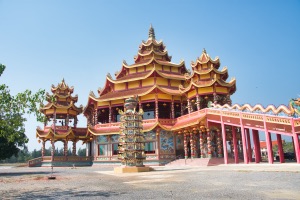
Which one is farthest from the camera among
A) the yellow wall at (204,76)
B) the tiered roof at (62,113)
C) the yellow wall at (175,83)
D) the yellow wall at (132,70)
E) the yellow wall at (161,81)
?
the yellow wall at (132,70)

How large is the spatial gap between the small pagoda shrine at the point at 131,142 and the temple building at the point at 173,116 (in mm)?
2573

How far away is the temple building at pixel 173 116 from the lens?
68.7ft

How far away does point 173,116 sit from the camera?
105 ft

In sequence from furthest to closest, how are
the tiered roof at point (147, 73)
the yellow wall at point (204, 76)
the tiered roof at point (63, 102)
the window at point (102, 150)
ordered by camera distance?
the tiered roof at point (63, 102) → the tiered roof at point (147, 73) → the window at point (102, 150) → the yellow wall at point (204, 76)

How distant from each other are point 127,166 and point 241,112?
10090 millimetres

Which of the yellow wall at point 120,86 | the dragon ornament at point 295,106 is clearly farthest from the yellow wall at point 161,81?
the dragon ornament at point 295,106

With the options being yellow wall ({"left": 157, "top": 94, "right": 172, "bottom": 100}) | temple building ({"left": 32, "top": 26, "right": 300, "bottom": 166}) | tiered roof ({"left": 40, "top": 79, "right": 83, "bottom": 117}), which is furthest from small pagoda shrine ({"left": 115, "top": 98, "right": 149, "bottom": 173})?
tiered roof ({"left": 40, "top": 79, "right": 83, "bottom": 117})

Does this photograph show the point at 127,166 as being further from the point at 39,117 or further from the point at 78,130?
the point at 78,130

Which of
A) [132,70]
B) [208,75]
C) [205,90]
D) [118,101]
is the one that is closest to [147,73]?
[132,70]

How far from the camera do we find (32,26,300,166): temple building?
824 inches

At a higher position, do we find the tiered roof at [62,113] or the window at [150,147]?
the tiered roof at [62,113]

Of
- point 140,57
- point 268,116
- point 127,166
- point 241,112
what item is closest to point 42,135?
point 140,57

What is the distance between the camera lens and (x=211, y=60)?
3078 centimetres

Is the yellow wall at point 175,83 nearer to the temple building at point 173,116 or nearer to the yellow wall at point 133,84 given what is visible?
the temple building at point 173,116
